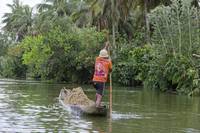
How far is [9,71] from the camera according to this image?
76.0m

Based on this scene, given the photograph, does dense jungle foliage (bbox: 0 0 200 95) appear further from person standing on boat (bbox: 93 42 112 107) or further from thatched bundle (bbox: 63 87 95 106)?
person standing on boat (bbox: 93 42 112 107)

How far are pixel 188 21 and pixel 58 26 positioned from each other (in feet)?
68.7

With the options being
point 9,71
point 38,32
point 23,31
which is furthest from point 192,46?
point 23,31

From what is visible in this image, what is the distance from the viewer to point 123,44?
4922 centimetres

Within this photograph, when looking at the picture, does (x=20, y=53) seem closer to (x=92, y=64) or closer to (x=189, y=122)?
(x=92, y=64)

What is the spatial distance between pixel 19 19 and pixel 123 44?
3465 cm

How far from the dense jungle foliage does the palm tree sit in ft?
12.5

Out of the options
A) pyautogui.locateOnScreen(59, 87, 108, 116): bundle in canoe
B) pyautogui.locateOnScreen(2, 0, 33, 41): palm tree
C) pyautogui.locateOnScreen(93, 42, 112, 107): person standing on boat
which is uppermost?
pyautogui.locateOnScreen(2, 0, 33, 41): palm tree

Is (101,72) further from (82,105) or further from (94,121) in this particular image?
(94,121)

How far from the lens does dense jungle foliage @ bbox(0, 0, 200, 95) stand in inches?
1414

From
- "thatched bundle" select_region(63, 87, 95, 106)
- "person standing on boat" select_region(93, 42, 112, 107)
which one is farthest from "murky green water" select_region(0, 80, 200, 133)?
"person standing on boat" select_region(93, 42, 112, 107)

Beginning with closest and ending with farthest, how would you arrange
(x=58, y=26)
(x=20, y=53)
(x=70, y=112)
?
1. (x=70, y=112)
2. (x=58, y=26)
3. (x=20, y=53)

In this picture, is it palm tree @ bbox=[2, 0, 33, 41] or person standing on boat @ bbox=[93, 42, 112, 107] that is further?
palm tree @ bbox=[2, 0, 33, 41]

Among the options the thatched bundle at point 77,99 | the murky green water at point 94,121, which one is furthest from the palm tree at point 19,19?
the murky green water at point 94,121
